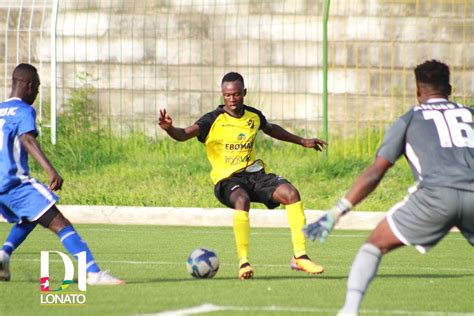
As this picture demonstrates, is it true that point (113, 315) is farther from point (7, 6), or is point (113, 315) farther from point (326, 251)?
point (7, 6)

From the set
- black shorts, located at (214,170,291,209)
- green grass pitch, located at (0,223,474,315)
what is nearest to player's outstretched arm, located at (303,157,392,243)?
green grass pitch, located at (0,223,474,315)

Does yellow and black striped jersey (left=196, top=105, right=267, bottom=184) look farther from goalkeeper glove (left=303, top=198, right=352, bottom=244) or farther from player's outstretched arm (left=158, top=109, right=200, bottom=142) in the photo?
goalkeeper glove (left=303, top=198, right=352, bottom=244)

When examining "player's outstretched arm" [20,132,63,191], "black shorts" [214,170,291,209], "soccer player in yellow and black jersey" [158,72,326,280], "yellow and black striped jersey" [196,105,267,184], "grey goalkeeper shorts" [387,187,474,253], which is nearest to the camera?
"grey goalkeeper shorts" [387,187,474,253]

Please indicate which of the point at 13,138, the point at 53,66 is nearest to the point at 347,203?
the point at 13,138

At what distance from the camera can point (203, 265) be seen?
392 inches

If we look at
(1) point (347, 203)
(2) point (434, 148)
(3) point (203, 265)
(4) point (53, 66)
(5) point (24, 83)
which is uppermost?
(4) point (53, 66)

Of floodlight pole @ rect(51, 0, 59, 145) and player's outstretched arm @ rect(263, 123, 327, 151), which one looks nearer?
player's outstretched arm @ rect(263, 123, 327, 151)

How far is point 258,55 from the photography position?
18375mm

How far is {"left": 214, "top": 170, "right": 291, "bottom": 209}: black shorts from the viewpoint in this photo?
1070cm

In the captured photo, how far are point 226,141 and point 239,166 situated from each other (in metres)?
0.25

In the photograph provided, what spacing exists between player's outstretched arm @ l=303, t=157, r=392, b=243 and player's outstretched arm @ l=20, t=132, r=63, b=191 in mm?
2676

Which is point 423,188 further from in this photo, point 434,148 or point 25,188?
point 25,188

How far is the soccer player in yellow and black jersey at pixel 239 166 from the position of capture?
10547 millimetres

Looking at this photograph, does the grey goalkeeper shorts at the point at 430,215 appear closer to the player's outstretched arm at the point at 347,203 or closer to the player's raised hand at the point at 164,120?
the player's outstretched arm at the point at 347,203
